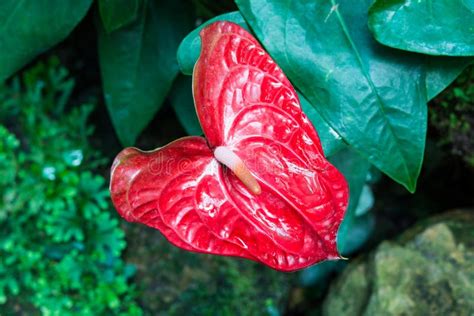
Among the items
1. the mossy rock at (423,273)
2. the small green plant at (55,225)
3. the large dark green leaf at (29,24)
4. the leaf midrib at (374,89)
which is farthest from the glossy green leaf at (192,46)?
the mossy rock at (423,273)

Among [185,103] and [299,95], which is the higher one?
[299,95]

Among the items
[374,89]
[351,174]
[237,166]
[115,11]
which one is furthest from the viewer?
[351,174]

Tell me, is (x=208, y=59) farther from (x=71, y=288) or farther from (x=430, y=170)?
(x=430, y=170)

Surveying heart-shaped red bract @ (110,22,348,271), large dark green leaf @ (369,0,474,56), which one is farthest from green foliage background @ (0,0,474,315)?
heart-shaped red bract @ (110,22,348,271)

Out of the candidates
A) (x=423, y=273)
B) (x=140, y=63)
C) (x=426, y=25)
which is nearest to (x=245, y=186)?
(x=426, y=25)

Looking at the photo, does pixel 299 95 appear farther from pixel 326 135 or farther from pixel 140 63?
pixel 140 63

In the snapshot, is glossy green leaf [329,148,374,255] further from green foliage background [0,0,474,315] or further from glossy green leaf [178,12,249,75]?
glossy green leaf [178,12,249,75]
